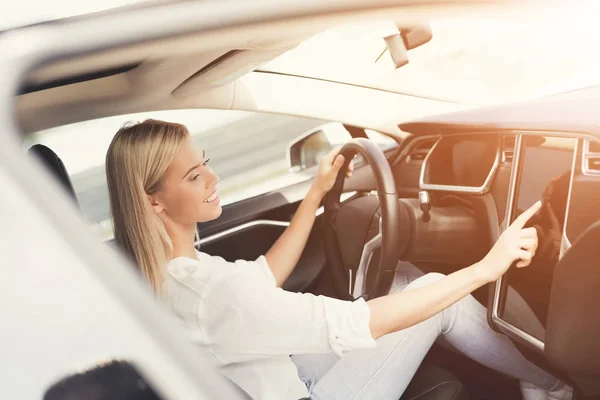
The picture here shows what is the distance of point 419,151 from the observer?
221cm

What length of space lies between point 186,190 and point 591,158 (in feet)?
2.87

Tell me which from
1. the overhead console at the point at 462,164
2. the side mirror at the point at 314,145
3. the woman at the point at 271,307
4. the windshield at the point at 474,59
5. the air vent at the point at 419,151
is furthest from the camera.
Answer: the side mirror at the point at 314,145

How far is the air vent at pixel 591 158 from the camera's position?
140 centimetres

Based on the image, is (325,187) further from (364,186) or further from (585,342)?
(585,342)

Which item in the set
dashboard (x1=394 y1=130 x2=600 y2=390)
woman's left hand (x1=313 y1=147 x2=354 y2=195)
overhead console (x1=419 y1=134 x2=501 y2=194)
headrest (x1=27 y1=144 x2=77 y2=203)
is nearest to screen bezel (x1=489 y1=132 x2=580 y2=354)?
dashboard (x1=394 y1=130 x2=600 y2=390)

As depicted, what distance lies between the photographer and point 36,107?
1.28m

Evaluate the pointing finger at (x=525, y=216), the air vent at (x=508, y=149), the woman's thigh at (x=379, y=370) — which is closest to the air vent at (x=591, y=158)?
the pointing finger at (x=525, y=216)

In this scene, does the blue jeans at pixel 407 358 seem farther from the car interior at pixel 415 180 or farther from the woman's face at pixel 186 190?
the woman's face at pixel 186 190

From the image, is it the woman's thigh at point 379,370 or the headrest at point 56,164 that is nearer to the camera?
the headrest at point 56,164

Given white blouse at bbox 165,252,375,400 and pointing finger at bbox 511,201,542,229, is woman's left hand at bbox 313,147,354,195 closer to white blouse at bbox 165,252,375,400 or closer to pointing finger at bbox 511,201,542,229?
pointing finger at bbox 511,201,542,229

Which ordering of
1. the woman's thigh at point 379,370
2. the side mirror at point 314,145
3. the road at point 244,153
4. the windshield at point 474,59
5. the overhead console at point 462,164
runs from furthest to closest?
the side mirror at point 314,145, the road at point 244,153, the overhead console at point 462,164, the woman's thigh at point 379,370, the windshield at point 474,59

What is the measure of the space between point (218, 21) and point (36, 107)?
0.61m

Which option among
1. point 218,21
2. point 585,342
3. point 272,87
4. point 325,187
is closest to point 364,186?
point 325,187

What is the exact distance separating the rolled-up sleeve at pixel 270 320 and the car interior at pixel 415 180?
0.34m
